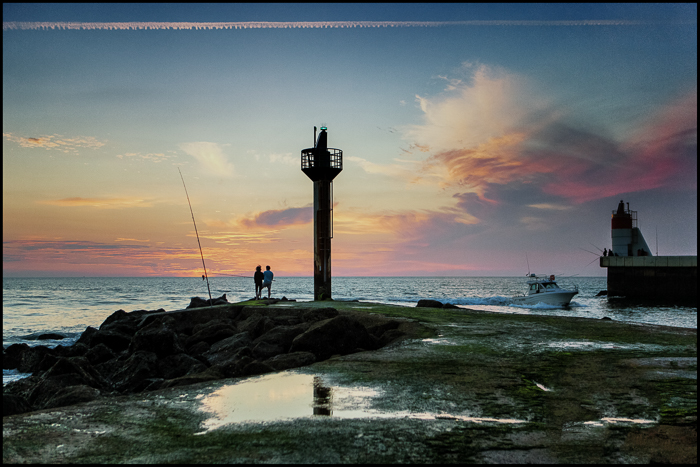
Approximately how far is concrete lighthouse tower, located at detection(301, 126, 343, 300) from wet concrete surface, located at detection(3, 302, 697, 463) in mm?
13688

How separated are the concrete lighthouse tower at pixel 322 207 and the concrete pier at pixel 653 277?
34.1 m

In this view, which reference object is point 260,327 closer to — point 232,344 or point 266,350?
point 232,344

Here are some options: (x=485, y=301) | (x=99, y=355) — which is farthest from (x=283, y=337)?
(x=485, y=301)

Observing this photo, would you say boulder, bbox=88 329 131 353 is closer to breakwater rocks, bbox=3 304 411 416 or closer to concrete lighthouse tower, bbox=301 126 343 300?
breakwater rocks, bbox=3 304 411 416

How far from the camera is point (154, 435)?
4156 millimetres

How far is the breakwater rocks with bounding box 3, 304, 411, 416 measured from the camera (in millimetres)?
7172

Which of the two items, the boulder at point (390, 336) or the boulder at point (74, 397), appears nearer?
the boulder at point (74, 397)

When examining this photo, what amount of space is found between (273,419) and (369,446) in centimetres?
113

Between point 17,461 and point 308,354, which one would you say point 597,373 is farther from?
point 17,461

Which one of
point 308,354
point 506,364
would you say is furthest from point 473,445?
point 308,354

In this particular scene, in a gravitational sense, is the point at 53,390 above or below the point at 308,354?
below

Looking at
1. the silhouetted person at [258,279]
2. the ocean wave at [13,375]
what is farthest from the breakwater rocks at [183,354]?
the silhouetted person at [258,279]

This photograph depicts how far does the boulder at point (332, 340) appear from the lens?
858cm

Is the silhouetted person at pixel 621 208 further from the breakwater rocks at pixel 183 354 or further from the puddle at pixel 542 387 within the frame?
the puddle at pixel 542 387
